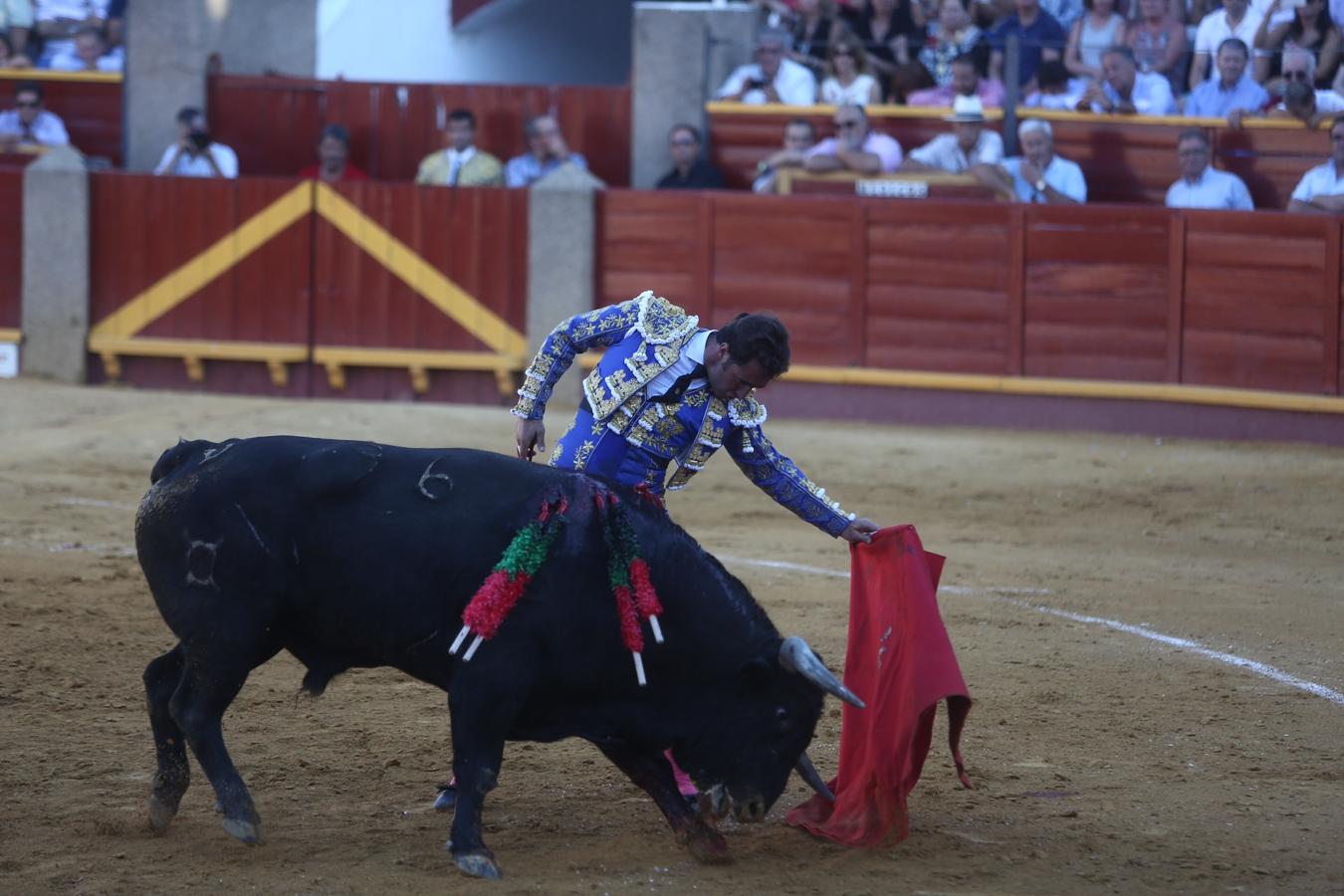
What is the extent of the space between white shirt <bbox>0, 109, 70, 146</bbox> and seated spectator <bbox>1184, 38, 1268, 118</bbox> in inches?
279

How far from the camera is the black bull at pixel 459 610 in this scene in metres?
3.60

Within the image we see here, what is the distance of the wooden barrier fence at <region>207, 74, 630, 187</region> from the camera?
11.6m

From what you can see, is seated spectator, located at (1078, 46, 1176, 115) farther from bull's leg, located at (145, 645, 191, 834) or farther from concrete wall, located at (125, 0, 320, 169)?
bull's leg, located at (145, 645, 191, 834)

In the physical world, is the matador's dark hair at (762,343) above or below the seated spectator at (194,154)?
below

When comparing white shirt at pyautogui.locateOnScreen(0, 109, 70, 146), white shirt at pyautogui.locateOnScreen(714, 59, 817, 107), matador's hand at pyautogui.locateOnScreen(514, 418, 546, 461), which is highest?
white shirt at pyautogui.locateOnScreen(714, 59, 817, 107)

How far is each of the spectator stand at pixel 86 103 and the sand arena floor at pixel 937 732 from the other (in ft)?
14.6

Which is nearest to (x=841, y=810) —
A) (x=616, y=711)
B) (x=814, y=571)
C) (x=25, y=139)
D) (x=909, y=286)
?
(x=616, y=711)

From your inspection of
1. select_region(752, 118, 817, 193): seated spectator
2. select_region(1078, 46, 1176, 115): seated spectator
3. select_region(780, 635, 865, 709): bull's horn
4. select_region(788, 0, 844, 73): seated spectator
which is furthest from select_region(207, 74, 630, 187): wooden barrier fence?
select_region(780, 635, 865, 709): bull's horn

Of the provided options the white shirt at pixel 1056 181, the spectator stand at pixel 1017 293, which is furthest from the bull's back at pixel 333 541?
the white shirt at pixel 1056 181

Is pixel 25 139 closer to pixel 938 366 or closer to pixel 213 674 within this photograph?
pixel 938 366

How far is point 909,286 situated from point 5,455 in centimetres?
494

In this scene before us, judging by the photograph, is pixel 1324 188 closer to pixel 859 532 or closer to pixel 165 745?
pixel 859 532

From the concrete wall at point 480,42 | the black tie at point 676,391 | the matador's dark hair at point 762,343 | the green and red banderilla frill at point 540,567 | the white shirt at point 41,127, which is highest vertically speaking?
the concrete wall at point 480,42

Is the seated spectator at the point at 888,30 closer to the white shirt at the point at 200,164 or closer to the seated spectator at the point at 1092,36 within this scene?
the seated spectator at the point at 1092,36
